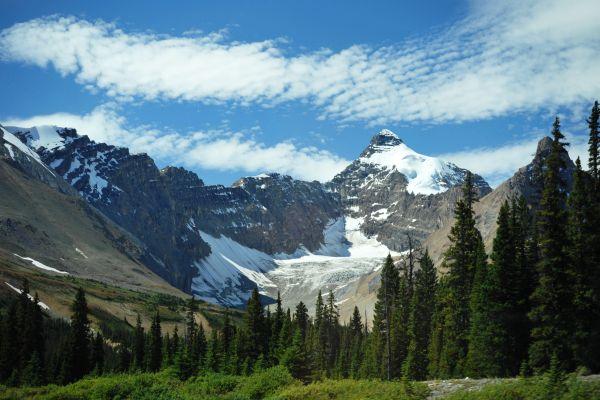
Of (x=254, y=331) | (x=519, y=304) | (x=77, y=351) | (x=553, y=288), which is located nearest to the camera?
(x=553, y=288)

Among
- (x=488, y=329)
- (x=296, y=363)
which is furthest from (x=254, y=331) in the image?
(x=488, y=329)

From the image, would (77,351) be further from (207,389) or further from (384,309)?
(384,309)

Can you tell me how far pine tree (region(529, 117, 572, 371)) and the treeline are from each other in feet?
0.21

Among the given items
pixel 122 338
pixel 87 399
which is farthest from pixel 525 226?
pixel 122 338

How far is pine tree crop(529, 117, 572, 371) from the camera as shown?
125 feet

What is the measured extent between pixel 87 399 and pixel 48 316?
434ft

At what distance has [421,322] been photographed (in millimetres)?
70375

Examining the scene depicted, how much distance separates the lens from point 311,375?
54.1 metres

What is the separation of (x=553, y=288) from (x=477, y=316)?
29.3 ft

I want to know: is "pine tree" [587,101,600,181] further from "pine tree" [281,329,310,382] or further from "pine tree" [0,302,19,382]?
"pine tree" [0,302,19,382]

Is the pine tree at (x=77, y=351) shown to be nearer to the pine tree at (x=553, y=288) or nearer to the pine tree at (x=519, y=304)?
the pine tree at (x=519, y=304)

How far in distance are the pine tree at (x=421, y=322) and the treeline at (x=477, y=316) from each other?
0.51 ft

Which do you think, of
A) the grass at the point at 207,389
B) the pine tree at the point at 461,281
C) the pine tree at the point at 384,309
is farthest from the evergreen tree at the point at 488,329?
the pine tree at the point at 384,309

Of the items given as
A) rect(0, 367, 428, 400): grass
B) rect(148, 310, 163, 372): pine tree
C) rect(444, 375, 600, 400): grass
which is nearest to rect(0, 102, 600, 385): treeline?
rect(444, 375, 600, 400): grass
